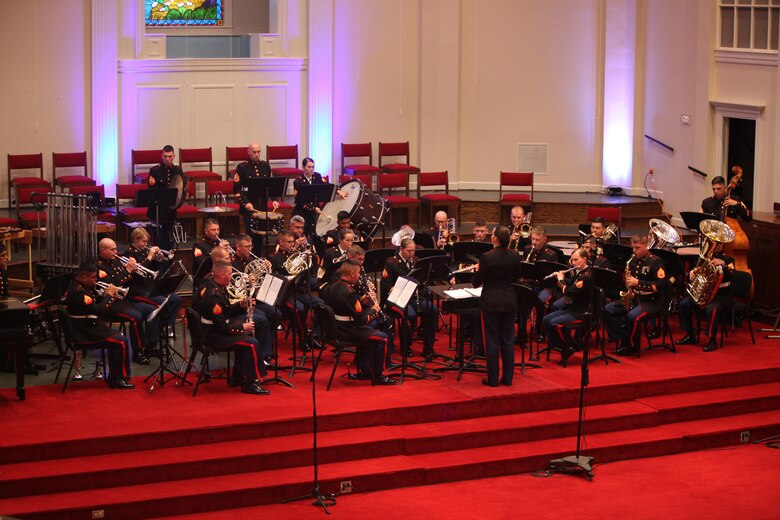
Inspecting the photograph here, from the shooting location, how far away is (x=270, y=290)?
10898 mm

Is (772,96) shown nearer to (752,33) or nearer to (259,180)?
(752,33)

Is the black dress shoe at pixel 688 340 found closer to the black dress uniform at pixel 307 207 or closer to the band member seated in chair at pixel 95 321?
the black dress uniform at pixel 307 207

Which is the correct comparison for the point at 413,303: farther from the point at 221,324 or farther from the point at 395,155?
the point at 395,155

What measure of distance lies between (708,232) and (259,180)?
5331mm

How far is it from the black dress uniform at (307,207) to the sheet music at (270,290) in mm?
3288

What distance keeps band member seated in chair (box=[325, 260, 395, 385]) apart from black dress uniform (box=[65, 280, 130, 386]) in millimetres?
2060

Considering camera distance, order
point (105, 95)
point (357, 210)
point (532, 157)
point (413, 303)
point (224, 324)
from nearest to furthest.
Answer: point (224, 324) < point (413, 303) < point (357, 210) < point (105, 95) < point (532, 157)

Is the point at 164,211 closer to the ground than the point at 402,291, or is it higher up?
higher up

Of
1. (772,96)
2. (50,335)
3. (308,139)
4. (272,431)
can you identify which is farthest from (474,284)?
(308,139)

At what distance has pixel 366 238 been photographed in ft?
47.7

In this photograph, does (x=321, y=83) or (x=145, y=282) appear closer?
(x=145, y=282)

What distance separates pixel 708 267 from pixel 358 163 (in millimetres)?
7584

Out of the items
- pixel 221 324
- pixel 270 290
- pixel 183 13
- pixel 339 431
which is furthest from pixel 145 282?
pixel 183 13

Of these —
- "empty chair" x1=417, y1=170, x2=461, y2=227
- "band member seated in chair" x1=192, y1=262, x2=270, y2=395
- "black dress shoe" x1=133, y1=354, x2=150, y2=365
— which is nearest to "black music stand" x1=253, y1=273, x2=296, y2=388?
"band member seated in chair" x1=192, y1=262, x2=270, y2=395
